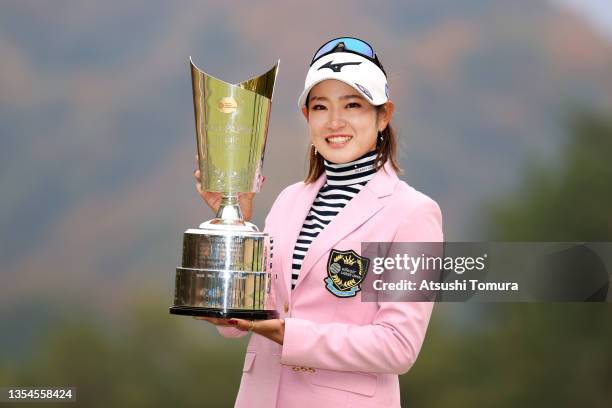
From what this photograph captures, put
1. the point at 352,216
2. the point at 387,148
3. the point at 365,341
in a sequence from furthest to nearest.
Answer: the point at 387,148, the point at 352,216, the point at 365,341

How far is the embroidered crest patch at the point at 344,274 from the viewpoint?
1.82 metres

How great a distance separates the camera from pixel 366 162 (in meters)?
1.95

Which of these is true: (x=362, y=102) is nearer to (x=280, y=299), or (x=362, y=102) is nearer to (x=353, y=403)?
(x=280, y=299)

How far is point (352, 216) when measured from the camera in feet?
6.16

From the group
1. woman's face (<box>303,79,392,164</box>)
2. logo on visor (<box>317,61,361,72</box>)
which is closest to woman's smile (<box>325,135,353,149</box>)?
woman's face (<box>303,79,392,164</box>)

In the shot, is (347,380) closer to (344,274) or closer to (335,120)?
(344,274)

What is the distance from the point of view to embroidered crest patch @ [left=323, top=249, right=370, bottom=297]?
1820mm

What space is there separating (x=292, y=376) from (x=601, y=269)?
2345 millimetres

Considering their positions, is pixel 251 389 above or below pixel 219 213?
below

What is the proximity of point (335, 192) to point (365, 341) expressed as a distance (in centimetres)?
36

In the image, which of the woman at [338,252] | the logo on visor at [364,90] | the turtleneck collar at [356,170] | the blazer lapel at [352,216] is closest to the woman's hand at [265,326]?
the woman at [338,252]

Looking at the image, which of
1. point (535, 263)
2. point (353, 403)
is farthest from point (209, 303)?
point (535, 263)

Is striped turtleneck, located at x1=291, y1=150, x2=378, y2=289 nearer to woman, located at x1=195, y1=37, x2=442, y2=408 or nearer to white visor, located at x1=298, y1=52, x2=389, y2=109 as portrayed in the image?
woman, located at x1=195, y1=37, x2=442, y2=408

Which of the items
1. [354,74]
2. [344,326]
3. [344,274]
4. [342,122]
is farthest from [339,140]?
[344,326]
